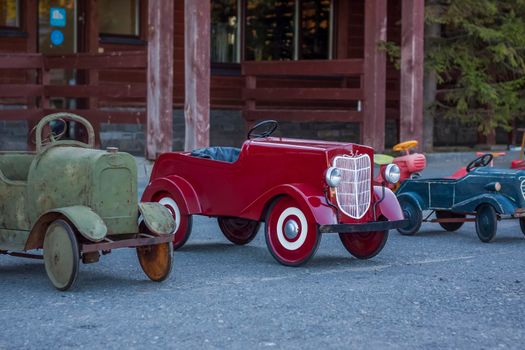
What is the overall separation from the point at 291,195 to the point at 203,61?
630cm

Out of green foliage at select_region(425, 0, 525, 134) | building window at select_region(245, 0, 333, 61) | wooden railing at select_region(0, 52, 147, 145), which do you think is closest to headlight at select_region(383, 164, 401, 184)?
wooden railing at select_region(0, 52, 147, 145)

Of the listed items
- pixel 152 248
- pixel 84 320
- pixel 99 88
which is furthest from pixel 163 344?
pixel 99 88

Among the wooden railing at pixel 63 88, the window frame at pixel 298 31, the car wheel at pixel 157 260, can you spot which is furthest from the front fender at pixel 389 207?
the window frame at pixel 298 31

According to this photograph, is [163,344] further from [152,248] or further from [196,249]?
[196,249]

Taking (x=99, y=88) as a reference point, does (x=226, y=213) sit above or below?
below

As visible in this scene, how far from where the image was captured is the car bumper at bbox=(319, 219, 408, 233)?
784 centimetres

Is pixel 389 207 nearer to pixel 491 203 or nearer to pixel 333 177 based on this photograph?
pixel 333 177

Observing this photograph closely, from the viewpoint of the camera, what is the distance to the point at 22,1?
57.9 ft

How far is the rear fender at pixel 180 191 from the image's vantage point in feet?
29.3

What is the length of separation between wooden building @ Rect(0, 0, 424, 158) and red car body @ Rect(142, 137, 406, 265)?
5.09 m

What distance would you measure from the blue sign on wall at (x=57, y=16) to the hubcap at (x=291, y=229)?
11312 millimetres

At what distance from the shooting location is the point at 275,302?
655 centimetres

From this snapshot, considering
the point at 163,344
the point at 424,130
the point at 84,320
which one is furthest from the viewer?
the point at 424,130

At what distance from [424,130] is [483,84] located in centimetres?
167
